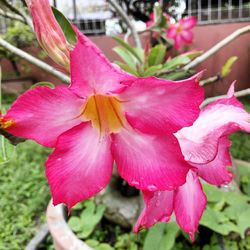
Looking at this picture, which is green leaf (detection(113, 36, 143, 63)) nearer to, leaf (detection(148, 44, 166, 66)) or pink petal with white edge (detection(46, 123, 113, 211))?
leaf (detection(148, 44, 166, 66))

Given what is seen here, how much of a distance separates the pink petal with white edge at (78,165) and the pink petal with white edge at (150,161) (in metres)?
0.02

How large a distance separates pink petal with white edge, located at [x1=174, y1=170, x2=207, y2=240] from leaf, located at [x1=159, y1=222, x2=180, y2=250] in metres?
0.62

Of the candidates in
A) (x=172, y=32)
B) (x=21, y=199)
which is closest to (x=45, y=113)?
(x=21, y=199)

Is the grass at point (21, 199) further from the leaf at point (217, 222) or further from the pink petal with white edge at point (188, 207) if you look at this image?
the pink petal with white edge at point (188, 207)

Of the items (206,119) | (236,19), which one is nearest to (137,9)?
(236,19)

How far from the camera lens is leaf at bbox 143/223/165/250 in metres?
0.95

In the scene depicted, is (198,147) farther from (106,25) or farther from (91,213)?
(106,25)

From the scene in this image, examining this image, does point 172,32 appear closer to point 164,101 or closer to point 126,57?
point 126,57

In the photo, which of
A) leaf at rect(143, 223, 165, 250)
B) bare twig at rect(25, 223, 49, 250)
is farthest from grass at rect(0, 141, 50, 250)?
leaf at rect(143, 223, 165, 250)

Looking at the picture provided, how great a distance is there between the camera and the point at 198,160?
31cm

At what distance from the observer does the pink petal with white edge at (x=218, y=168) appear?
14.6 inches

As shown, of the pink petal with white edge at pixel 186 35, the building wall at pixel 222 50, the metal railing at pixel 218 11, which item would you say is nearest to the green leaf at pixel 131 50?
the pink petal with white edge at pixel 186 35

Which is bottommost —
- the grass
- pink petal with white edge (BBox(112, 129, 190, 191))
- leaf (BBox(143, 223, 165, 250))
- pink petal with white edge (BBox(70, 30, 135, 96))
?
the grass

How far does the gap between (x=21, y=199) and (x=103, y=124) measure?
5.06 feet
